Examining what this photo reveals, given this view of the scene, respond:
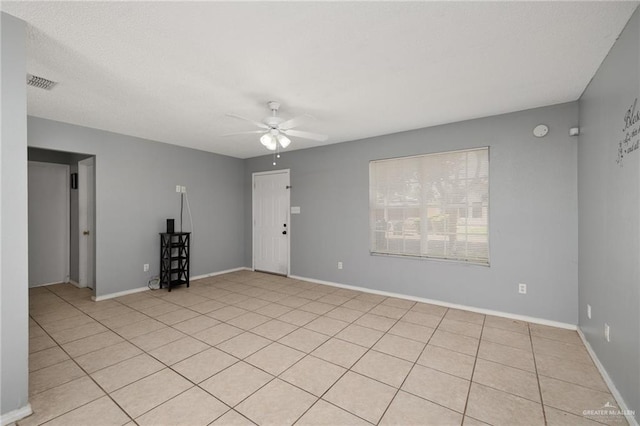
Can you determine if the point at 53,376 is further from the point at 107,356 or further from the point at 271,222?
the point at 271,222

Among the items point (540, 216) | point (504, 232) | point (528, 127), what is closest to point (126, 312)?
point (504, 232)

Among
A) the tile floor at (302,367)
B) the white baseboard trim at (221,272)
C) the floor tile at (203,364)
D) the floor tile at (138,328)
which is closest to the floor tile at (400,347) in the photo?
the tile floor at (302,367)

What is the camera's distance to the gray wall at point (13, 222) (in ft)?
5.53

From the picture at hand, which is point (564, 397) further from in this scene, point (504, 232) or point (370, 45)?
point (370, 45)

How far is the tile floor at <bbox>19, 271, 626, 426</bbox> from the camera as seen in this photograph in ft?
5.97

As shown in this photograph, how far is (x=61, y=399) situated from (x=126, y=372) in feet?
1.31

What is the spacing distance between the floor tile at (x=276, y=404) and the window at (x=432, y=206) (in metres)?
2.71

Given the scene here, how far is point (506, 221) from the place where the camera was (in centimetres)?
341

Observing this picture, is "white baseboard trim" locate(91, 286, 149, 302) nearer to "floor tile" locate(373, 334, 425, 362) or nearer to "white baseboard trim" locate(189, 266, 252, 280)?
"white baseboard trim" locate(189, 266, 252, 280)

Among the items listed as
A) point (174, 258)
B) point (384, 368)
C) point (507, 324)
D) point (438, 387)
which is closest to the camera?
point (438, 387)

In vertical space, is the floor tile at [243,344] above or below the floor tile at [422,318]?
above

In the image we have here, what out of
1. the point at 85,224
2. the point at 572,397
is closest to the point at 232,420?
the point at 572,397

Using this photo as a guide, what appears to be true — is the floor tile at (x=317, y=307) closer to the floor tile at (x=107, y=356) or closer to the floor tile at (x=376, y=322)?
the floor tile at (x=376, y=322)

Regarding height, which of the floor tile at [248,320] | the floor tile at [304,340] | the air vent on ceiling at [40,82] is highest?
the air vent on ceiling at [40,82]
